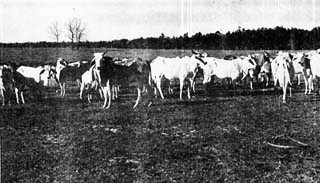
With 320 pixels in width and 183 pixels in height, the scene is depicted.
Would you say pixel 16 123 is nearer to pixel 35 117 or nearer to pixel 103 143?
pixel 35 117

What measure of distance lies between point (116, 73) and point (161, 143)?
6.39 metres

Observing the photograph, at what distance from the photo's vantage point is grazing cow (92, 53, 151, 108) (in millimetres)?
13953

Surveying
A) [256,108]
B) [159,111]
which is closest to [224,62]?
[256,108]

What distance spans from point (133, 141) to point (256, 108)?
246 inches

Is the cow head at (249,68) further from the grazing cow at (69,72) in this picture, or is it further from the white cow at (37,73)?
the white cow at (37,73)

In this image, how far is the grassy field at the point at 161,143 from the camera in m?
6.61

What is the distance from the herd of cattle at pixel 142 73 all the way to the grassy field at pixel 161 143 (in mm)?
1276

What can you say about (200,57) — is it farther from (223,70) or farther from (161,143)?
(161,143)

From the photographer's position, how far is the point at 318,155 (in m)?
7.66

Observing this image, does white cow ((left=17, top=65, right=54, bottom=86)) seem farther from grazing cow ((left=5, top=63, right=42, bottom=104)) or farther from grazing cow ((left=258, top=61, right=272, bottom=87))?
grazing cow ((left=258, top=61, right=272, bottom=87))

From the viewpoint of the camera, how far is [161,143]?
27.9 feet

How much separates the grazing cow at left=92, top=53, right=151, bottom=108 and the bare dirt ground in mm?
827

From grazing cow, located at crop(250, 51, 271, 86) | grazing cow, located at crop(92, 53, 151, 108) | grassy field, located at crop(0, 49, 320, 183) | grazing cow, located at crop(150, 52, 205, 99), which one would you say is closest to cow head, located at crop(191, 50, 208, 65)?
grazing cow, located at crop(150, 52, 205, 99)

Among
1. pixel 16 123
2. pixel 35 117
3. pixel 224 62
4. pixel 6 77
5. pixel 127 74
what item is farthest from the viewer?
pixel 224 62
